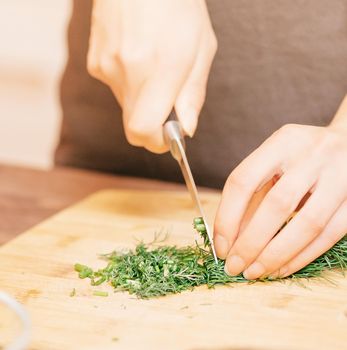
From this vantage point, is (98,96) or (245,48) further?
(98,96)

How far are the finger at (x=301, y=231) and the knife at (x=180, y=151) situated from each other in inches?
3.2

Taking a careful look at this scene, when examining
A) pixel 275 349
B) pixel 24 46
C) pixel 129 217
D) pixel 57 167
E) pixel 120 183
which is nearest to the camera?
pixel 275 349

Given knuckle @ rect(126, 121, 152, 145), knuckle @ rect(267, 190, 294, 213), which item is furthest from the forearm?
knuckle @ rect(126, 121, 152, 145)

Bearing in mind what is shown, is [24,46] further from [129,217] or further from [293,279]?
[293,279]

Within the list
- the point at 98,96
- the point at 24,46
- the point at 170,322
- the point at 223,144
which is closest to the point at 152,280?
the point at 170,322

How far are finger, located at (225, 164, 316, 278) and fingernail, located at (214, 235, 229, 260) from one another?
2 centimetres

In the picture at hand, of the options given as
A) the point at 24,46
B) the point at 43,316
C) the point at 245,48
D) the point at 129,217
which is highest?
the point at 245,48

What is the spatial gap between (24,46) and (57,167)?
0.71m

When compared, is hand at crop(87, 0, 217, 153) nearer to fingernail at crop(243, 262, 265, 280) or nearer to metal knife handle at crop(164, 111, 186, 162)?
metal knife handle at crop(164, 111, 186, 162)

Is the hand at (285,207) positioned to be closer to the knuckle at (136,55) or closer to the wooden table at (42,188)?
the knuckle at (136,55)

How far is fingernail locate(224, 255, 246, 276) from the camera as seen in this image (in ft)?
3.35

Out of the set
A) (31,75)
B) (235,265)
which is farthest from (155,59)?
(31,75)

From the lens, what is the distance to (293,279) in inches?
40.9

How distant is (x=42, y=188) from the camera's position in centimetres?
158
